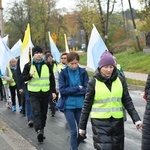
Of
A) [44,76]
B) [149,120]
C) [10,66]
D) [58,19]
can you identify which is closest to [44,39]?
[58,19]

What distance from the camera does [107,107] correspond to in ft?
15.3

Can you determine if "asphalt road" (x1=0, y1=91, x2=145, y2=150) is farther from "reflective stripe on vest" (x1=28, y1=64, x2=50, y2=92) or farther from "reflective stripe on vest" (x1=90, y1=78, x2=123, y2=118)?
"reflective stripe on vest" (x1=90, y1=78, x2=123, y2=118)

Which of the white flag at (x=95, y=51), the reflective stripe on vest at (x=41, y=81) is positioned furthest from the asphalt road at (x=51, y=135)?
A: the white flag at (x=95, y=51)

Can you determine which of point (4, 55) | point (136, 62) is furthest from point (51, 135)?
point (136, 62)

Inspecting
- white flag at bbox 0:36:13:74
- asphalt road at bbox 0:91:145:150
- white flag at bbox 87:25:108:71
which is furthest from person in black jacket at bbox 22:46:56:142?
white flag at bbox 0:36:13:74

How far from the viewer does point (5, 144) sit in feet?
22.9

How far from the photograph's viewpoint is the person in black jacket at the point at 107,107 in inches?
180

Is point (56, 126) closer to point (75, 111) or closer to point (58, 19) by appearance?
point (75, 111)

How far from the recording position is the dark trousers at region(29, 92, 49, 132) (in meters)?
7.35

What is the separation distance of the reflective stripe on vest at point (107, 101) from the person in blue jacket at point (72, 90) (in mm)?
1294

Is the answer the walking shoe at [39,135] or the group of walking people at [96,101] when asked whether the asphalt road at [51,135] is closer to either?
the walking shoe at [39,135]

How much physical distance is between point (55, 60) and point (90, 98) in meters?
6.80

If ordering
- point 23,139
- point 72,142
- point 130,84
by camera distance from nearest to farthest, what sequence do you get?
point 72,142 < point 23,139 < point 130,84

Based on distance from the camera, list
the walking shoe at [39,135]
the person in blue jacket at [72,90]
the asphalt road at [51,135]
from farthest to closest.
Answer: the walking shoe at [39,135]
the asphalt road at [51,135]
the person in blue jacket at [72,90]
